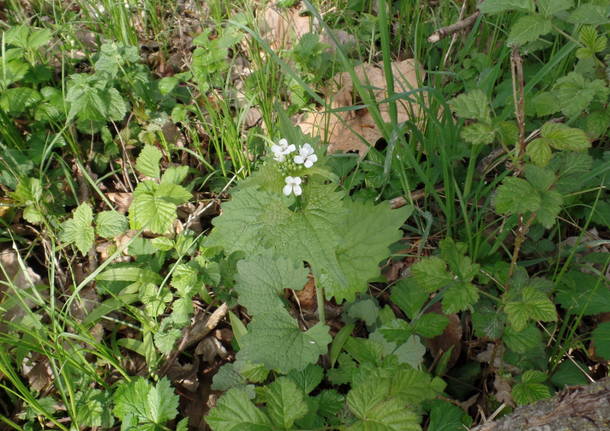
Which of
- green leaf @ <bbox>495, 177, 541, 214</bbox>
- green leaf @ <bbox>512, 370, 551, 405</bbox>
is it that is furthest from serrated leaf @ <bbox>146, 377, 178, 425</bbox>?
green leaf @ <bbox>495, 177, 541, 214</bbox>

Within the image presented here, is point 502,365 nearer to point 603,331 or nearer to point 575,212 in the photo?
point 603,331

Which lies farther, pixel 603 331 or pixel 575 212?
pixel 575 212

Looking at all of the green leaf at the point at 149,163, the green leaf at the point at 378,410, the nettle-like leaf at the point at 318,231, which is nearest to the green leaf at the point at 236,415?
the green leaf at the point at 378,410

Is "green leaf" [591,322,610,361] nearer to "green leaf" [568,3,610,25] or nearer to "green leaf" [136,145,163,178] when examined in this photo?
"green leaf" [568,3,610,25]

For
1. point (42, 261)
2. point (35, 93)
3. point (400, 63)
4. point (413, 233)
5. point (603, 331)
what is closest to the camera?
point (603, 331)

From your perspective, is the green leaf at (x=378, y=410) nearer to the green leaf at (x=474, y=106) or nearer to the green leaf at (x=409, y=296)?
the green leaf at (x=409, y=296)

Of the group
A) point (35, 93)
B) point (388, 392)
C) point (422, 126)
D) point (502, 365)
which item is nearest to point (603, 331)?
point (502, 365)
